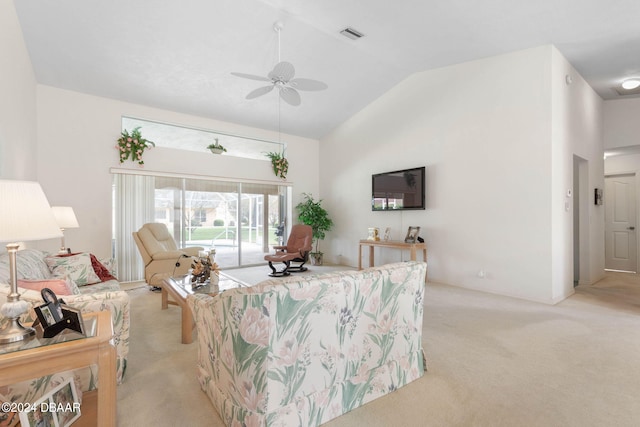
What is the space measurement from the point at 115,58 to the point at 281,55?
2.26 metres

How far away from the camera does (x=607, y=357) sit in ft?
7.98

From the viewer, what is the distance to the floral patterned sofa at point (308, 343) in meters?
1.42

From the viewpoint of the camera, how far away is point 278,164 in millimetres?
6922

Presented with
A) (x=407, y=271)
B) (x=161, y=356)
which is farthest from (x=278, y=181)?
(x=407, y=271)

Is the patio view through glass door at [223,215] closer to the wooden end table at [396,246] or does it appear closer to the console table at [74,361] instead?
the wooden end table at [396,246]

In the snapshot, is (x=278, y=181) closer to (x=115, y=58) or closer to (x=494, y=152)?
(x=115, y=58)

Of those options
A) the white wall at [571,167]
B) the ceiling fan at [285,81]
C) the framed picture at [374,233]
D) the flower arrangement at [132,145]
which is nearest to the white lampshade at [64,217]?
the flower arrangement at [132,145]

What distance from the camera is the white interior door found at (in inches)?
239

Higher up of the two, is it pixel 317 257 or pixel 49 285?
pixel 49 285

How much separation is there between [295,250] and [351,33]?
3.93 m

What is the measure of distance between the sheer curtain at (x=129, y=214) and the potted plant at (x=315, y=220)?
305 cm

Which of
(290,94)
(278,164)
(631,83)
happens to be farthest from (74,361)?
(631,83)

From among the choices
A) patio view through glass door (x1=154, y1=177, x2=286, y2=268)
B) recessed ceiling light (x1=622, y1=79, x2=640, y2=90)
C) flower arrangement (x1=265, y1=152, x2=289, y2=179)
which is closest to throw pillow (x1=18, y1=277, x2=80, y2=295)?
patio view through glass door (x1=154, y1=177, x2=286, y2=268)

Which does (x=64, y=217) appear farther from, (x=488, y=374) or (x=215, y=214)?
(x=488, y=374)
